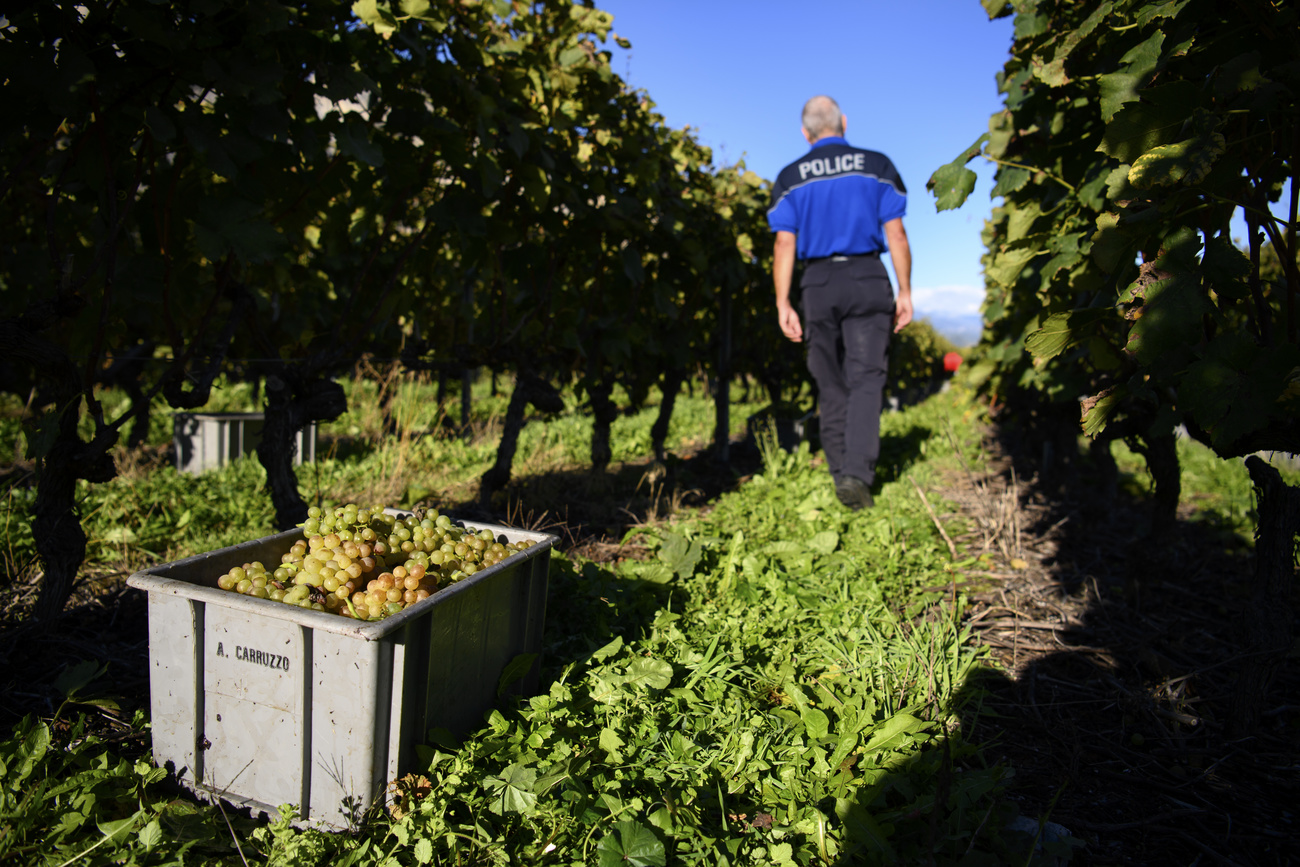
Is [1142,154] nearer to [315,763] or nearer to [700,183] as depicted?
[315,763]

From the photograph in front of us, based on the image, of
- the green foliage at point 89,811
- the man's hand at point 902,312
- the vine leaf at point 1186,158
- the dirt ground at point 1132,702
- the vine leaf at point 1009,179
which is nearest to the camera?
the green foliage at point 89,811

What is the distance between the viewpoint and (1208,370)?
1469 millimetres

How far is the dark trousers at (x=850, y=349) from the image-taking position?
371cm

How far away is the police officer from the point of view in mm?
3715

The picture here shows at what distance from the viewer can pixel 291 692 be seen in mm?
1316

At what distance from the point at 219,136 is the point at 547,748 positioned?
1.87 m

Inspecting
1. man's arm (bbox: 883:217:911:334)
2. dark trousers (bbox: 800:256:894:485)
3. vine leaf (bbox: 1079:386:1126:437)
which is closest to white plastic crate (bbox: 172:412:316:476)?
dark trousers (bbox: 800:256:894:485)

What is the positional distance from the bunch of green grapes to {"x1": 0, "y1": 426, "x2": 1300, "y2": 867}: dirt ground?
0.54 meters

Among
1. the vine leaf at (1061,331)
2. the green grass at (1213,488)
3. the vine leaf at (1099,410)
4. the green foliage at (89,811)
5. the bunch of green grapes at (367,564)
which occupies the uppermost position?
the vine leaf at (1061,331)

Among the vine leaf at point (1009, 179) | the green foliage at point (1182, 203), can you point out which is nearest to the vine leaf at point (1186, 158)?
the green foliage at point (1182, 203)

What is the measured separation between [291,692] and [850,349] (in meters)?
3.15

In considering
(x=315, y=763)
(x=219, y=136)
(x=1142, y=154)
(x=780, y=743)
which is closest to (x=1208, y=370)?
(x=1142, y=154)

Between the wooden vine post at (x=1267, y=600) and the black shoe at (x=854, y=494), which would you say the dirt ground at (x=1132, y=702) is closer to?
the wooden vine post at (x=1267, y=600)

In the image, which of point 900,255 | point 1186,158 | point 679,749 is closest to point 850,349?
point 900,255
